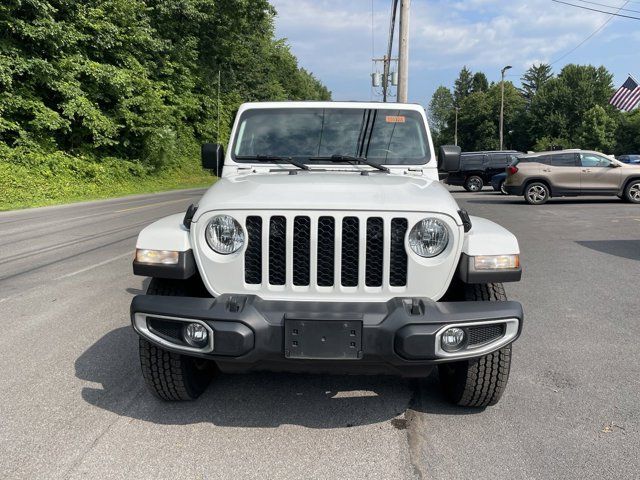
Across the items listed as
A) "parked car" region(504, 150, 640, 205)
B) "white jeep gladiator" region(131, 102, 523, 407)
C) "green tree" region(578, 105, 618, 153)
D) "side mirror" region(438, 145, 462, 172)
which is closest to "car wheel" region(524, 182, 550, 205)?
"parked car" region(504, 150, 640, 205)

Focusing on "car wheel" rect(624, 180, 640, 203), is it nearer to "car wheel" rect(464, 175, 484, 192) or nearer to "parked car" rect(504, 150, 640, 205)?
"parked car" rect(504, 150, 640, 205)

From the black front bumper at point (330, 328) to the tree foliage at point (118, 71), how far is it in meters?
19.9

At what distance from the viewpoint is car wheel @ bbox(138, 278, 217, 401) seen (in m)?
3.14

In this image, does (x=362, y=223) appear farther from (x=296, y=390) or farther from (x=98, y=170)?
(x=98, y=170)

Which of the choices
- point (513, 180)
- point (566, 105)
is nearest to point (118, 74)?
point (513, 180)

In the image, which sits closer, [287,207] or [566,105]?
[287,207]

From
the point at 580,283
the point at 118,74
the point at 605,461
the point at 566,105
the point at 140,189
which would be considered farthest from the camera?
the point at 566,105

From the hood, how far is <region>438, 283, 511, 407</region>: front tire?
46cm

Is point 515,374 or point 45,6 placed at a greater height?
point 45,6

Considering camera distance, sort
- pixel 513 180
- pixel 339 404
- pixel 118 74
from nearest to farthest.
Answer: pixel 339 404, pixel 513 180, pixel 118 74

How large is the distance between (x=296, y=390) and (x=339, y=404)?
0.35 meters

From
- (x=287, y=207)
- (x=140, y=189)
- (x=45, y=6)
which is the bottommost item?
(x=140, y=189)

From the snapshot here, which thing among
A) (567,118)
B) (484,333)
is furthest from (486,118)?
(484,333)

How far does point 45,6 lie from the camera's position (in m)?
20.0
